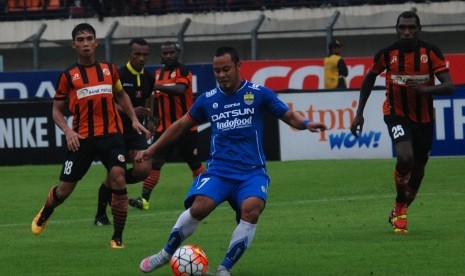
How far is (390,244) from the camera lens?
484 inches

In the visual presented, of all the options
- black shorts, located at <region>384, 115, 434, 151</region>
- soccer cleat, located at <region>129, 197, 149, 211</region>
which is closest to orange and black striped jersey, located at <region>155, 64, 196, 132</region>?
soccer cleat, located at <region>129, 197, 149, 211</region>

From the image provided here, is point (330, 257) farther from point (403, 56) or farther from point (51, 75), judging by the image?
point (51, 75)

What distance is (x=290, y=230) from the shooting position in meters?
13.9

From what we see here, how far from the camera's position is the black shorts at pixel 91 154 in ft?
41.5

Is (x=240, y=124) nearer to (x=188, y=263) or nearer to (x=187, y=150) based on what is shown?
(x=188, y=263)

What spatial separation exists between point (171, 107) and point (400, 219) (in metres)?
5.78

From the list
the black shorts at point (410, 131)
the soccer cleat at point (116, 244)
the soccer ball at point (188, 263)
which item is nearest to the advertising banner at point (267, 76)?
the black shorts at point (410, 131)

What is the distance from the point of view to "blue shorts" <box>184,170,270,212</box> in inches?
402

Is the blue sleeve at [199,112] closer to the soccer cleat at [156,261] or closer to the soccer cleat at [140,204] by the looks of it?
the soccer cleat at [156,261]

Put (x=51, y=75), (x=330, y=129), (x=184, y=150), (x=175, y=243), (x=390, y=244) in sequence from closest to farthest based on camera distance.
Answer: (x=175, y=243) → (x=390, y=244) → (x=184, y=150) → (x=330, y=129) → (x=51, y=75)

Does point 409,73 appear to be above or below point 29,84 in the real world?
above

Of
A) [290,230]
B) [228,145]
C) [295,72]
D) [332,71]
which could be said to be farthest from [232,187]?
[295,72]

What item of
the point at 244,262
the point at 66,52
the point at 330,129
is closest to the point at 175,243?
the point at 244,262

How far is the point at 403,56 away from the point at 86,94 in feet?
11.4
